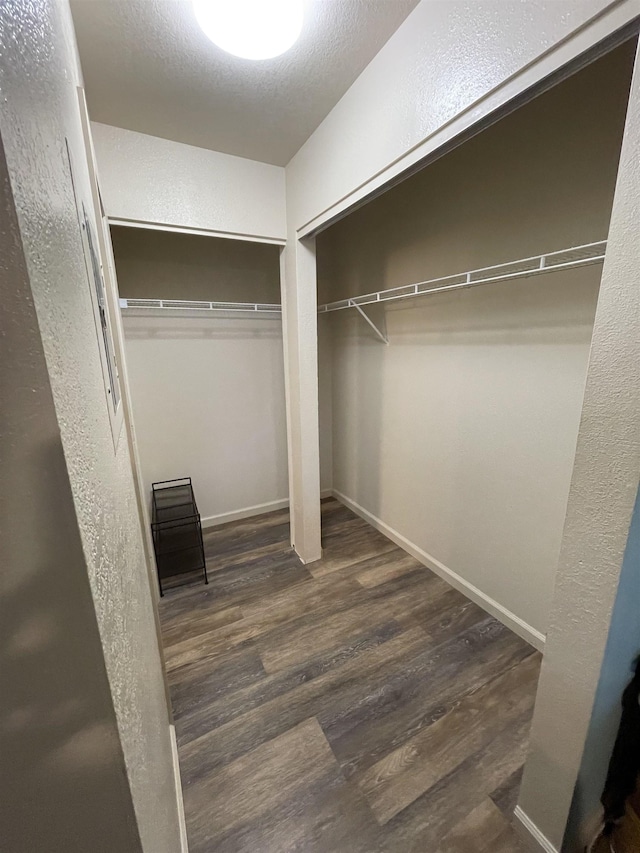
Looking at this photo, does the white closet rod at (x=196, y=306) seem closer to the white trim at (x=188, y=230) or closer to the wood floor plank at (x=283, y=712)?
the white trim at (x=188, y=230)

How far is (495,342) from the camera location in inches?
68.7

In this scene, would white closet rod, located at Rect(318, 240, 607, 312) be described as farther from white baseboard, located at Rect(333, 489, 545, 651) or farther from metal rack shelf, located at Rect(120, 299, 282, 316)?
white baseboard, located at Rect(333, 489, 545, 651)

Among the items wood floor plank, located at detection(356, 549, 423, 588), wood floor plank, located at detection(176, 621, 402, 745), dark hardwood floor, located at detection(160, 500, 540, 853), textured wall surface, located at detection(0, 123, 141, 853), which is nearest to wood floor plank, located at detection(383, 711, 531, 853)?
dark hardwood floor, located at detection(160, 500, 540, 853)

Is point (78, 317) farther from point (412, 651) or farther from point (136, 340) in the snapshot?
point (136, 340)

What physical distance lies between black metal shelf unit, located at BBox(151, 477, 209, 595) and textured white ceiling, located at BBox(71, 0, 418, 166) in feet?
6.82

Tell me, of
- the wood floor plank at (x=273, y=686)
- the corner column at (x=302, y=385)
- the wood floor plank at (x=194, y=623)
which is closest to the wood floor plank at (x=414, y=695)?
the wood floor plank at (x=273, y=686)

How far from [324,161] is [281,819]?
2.61 meters

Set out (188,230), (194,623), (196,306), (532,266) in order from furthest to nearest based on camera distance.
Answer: (196,306) → (194,623) → (188,230) → (532,266)

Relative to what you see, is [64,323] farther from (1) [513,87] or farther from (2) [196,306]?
(2) [196,306]

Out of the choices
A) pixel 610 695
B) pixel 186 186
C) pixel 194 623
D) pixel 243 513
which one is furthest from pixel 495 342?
pixel 243 513

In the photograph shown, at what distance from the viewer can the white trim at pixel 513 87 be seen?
69 cm

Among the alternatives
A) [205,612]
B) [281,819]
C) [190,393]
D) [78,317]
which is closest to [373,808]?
[281,819]

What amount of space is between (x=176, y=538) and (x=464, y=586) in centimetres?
182

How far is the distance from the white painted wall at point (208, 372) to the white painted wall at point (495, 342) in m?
0.85
